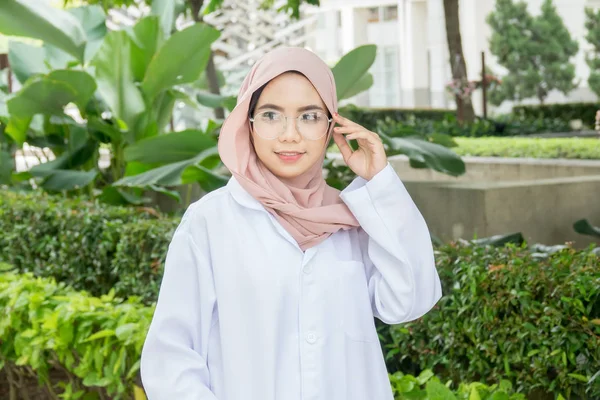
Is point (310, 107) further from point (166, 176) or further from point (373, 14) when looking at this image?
point (373, 14)

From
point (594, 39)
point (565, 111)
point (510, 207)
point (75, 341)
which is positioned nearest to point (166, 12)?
point (510, 207)

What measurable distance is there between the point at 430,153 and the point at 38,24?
2317mm

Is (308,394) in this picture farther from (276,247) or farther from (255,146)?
(255,146)

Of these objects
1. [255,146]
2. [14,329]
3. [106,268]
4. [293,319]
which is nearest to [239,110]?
[255,146]

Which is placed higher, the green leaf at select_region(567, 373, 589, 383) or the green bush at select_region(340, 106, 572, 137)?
the green bush at select_region(340, 106, 572, 137)

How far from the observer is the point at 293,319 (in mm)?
1790

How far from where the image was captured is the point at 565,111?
60.7 ft

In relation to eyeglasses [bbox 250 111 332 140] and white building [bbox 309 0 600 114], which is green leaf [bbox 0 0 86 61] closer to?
eyeglasses [bbox 250 111 332 140]

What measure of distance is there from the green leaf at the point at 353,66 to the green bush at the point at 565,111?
44.5ft

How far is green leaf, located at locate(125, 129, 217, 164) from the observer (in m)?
4.89

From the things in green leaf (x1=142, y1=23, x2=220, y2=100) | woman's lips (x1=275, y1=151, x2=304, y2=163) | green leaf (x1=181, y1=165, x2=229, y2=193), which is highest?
green leaf (x1=142, y1=23, x2=220, y2=100)

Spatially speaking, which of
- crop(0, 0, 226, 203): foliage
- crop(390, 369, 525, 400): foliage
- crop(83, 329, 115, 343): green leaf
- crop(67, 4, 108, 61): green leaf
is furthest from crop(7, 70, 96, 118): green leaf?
crop(390, 369, 525, 400): foliage

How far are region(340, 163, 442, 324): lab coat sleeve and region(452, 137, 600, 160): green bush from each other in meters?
6.91

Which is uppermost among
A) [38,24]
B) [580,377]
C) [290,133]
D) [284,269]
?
[38,24]
